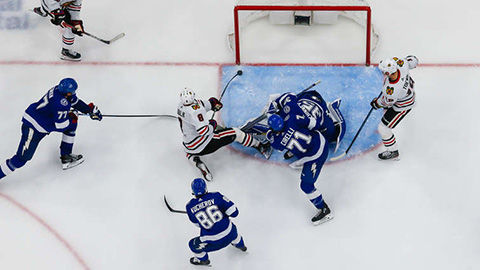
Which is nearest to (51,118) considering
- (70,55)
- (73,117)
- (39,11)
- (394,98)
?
(73,117)

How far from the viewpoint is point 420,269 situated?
19.2 ft

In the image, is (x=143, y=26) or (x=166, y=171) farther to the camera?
(x=143, y=26)

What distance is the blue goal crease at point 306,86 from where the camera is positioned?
6723 millimetres

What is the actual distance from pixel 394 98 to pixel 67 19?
293cm

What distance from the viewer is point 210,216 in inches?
217

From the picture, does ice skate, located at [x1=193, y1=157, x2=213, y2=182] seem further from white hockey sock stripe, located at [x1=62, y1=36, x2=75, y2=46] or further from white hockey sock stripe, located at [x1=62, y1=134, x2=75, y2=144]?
white hockey sock stripe, located at [x1=62, y1=36, x2=75, y2=46]

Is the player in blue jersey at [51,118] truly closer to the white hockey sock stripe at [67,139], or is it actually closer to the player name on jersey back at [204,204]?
the white hockey sock stripe at [67,139]

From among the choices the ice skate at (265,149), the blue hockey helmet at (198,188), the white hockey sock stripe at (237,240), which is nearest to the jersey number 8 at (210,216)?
the blue hockey helmet at (198,188)

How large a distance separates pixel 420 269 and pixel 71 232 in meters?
2.58

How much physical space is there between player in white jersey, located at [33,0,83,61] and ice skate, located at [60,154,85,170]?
1.19 meters

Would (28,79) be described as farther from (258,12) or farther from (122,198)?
(258,12)

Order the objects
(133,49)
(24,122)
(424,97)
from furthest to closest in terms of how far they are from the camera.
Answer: (133,49) → (424,97) → (24,122)

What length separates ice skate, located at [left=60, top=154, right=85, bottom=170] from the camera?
21.7ft

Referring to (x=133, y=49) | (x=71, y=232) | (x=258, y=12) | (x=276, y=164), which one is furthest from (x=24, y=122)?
(x=258, y=12)
